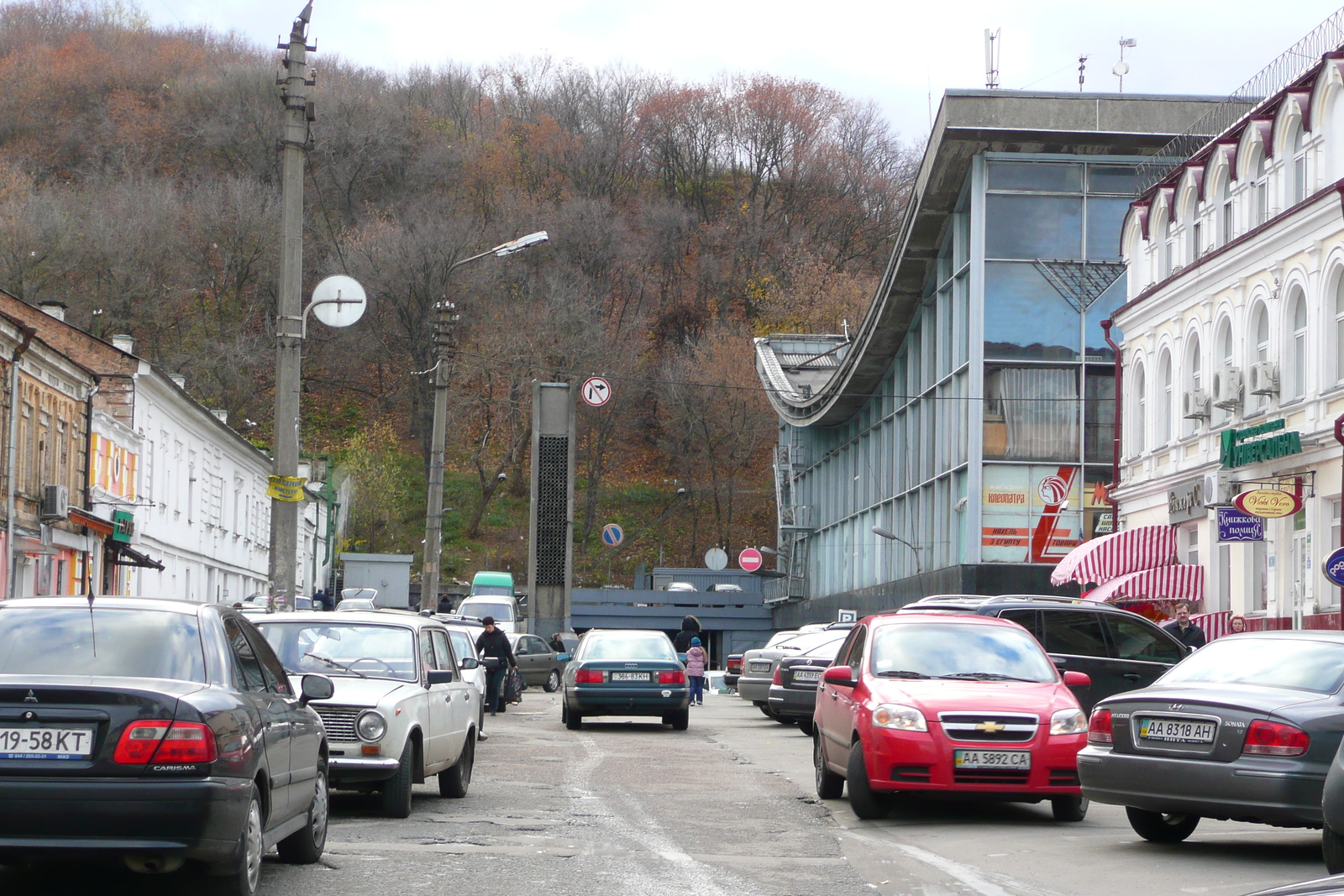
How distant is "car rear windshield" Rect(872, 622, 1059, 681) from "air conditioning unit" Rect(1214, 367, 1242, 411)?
51.0ft

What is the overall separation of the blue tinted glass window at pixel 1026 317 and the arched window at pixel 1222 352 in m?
11.4

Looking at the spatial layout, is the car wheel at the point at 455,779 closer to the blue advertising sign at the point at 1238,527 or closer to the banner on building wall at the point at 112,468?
the blue advertising sign at the point at 1238,527

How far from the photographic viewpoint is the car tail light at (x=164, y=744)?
7.27m

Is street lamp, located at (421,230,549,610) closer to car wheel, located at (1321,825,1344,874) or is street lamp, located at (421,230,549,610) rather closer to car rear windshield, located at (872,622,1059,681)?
car rear windshield, located at (872,622,1059,681)

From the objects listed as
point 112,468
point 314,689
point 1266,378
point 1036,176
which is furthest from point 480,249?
point 314,689

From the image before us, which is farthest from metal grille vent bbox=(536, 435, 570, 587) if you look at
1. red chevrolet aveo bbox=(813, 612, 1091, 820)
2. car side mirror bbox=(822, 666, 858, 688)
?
red chevrolet aveo bbox=(813, 612, 1091, 820)

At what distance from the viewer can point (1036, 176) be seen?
4097 cm

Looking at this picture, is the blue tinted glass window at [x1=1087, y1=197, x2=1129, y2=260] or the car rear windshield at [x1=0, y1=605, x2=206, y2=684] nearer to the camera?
the car rear windshield at [x1=0, y1=605, x2=206, y2=684]

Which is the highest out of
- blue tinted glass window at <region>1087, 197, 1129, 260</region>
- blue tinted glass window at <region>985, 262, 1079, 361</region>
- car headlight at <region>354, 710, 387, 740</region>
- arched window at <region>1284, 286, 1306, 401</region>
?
blue tinted glass window at <region>1087, 197, 1129, 260</region>

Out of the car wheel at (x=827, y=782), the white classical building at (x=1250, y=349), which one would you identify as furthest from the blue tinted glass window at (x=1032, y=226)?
the car wheel at (x=827, y=782)

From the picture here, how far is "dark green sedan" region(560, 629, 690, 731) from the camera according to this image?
80.7 feet

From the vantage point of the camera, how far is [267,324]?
262 feet

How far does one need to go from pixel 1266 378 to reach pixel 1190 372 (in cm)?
426

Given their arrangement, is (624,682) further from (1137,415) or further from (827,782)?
(1137,415)
